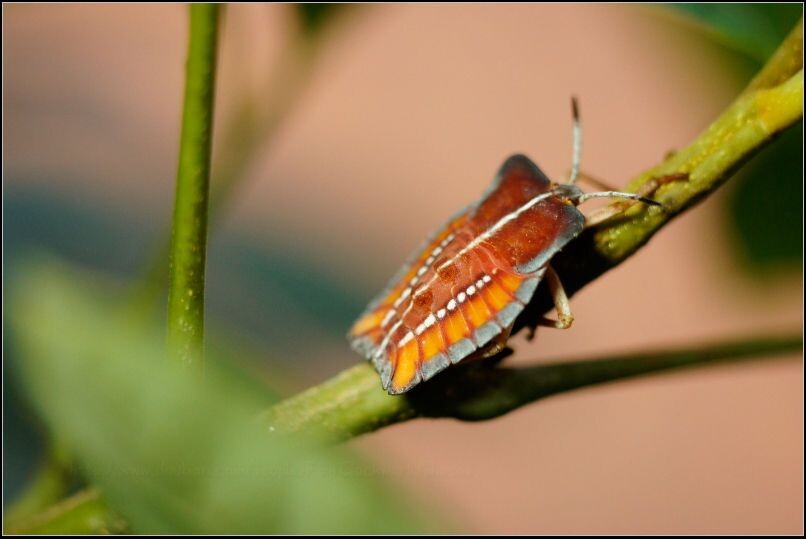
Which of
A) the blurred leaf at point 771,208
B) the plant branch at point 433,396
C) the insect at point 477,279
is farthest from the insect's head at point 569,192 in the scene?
the blurred leaf at point 771,208

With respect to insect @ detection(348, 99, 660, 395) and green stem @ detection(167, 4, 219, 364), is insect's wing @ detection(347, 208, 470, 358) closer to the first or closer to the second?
insect @ detection(348, 99, 660, 395)

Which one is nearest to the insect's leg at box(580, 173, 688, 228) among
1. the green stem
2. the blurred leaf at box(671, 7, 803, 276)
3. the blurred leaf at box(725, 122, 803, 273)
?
the green stem

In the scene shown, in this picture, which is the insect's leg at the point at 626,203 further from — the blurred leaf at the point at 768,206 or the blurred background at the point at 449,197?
the blurred leaf at the point at 768,206

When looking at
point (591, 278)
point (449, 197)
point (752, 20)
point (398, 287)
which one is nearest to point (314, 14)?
point (398, 287)

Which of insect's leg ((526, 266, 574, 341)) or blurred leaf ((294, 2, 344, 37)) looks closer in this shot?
insect's leg ((526, 266, 574, 341))

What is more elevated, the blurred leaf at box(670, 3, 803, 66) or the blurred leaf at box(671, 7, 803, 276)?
the blurred leaf at box(670, 3, 803, 66)

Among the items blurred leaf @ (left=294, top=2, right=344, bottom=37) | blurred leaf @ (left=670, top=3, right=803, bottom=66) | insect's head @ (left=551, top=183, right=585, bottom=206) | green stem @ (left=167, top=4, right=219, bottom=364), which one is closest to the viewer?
green stem @ (left=167, top=4, right=219, bottom=364)

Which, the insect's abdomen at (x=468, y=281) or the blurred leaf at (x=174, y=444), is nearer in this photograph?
the blurred leaf at (x=174, y=444)
